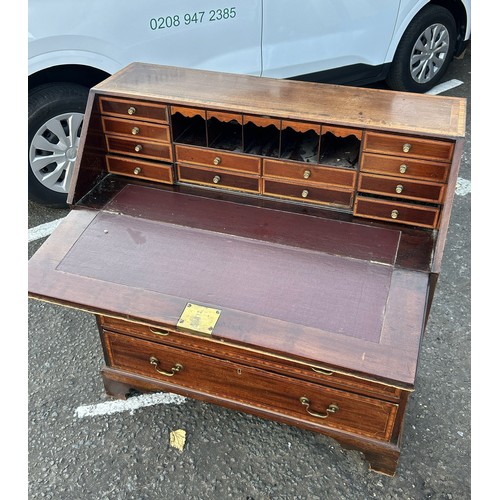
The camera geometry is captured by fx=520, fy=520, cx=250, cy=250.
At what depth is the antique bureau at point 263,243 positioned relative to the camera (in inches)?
78.6

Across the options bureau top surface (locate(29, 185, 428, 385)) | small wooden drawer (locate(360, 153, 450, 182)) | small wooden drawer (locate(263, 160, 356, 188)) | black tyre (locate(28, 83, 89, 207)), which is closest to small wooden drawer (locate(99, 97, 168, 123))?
bureau top surface (locate(29, 185, 428, 385))

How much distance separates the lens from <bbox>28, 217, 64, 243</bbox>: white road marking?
12.2 ft

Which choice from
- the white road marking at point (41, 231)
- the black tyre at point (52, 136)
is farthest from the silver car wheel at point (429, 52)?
the white road marking at point (41, 231)

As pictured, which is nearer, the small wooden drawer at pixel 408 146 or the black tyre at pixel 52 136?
the small wooden drawer at pixel 408 146

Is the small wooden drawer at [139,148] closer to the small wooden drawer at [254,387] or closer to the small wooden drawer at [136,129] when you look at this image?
the small wooden drawer at [136,129]

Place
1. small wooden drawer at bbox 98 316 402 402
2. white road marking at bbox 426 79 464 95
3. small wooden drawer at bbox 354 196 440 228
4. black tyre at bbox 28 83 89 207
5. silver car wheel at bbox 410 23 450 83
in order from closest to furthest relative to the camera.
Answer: small wooden drawer at bbox 98 316 402 402
small wooden drawer at bbox 354 196 440 228
black tyre at bbox 28 83 89 207
silver car wheel at bbox 410 23 450 83
white road marking at bbox 426 79 464 95

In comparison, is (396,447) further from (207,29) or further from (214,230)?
(207,29)

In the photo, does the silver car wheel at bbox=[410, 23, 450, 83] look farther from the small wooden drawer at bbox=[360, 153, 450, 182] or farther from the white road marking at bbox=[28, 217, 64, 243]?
the white road marking at bbox=[28, 217, 64, 243]

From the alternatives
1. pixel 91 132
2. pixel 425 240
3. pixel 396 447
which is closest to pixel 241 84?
pixel 91 132

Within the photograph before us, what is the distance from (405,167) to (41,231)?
2.67 metres

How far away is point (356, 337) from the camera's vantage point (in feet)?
6.24

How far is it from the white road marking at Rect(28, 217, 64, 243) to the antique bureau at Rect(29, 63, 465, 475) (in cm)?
123

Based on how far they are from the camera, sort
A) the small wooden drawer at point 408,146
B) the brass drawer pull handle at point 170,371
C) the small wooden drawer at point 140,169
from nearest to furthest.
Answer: the small wooden drawer at point 408,146
the brass drawer pull handle at point 170,371
the small wooden drawer at point 140,169

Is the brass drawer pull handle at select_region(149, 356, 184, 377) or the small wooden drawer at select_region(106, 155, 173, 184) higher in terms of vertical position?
the small wooden drawer at select_region(106, 155, 173, 184)
